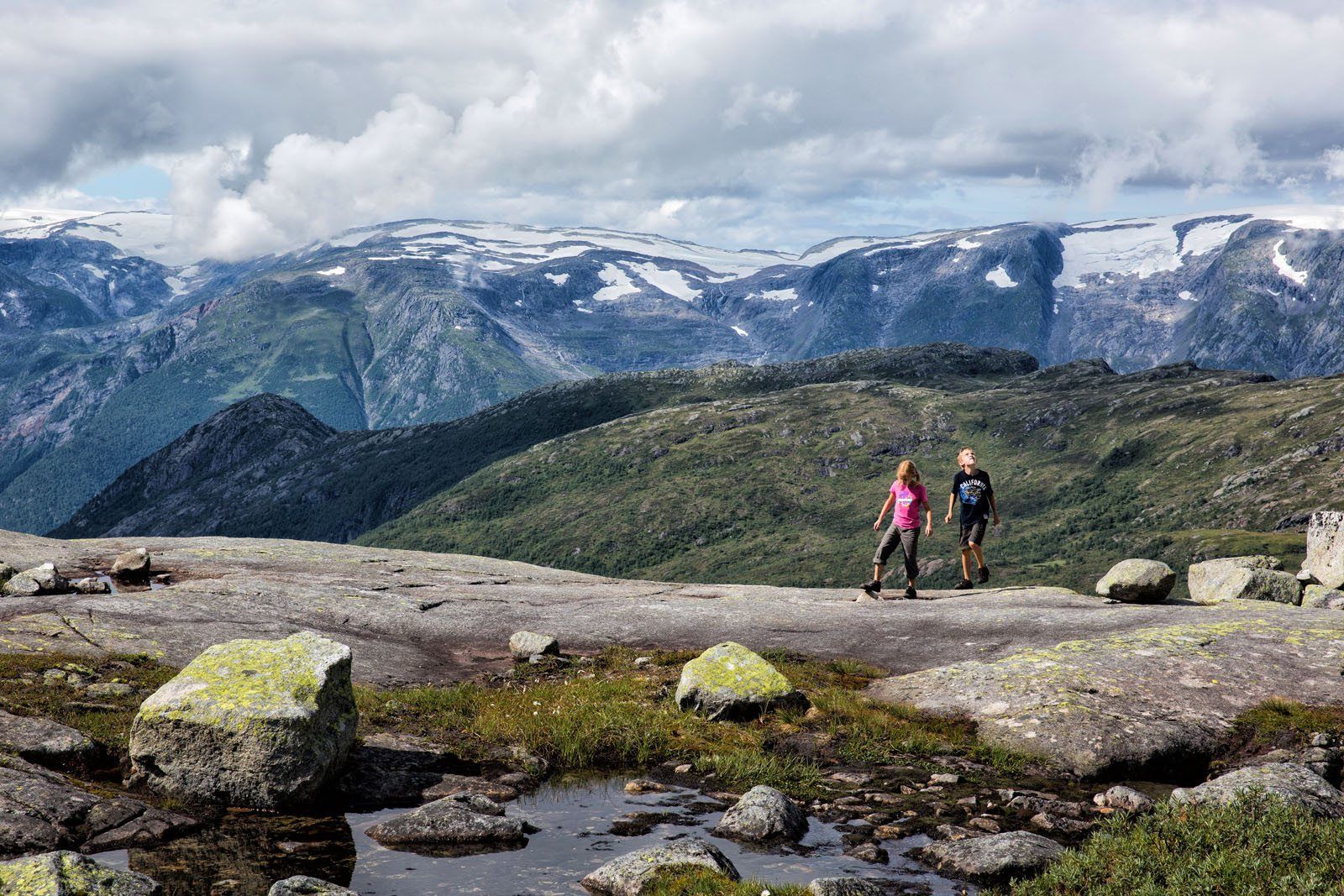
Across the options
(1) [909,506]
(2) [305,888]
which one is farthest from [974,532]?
(2) [305,888]

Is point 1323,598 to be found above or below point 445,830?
below

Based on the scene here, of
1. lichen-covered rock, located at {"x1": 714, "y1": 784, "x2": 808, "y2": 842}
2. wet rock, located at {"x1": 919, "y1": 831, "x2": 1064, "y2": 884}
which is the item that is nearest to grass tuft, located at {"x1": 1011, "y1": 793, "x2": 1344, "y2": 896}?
wet rock, located at {"x1": 919, "y1": 831, "x2": 1064, "y2": 884}

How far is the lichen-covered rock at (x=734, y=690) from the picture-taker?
22.3 m

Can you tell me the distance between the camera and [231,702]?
1642 centimetres

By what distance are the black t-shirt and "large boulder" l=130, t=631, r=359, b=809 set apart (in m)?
26.5

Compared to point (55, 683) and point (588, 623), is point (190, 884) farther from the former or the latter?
point (588, 623)

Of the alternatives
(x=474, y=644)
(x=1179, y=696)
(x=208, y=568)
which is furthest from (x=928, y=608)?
(x=208, y=568)

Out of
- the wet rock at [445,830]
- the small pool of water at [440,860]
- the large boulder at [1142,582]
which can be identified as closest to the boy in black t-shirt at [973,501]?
the large boulder at [1142,582]

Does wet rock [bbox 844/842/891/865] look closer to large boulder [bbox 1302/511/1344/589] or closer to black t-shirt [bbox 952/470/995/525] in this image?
black t-shirt [bbox 952/470/995/525]

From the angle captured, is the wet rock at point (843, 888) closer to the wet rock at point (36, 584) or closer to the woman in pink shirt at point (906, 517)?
the woman in pink shirt at point (906, 517)

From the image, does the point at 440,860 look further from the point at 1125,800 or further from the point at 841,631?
the point at 841,631

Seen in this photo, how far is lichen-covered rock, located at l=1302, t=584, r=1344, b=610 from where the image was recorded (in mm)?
36297

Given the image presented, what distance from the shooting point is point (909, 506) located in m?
34.2

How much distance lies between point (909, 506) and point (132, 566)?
27.9 metres
